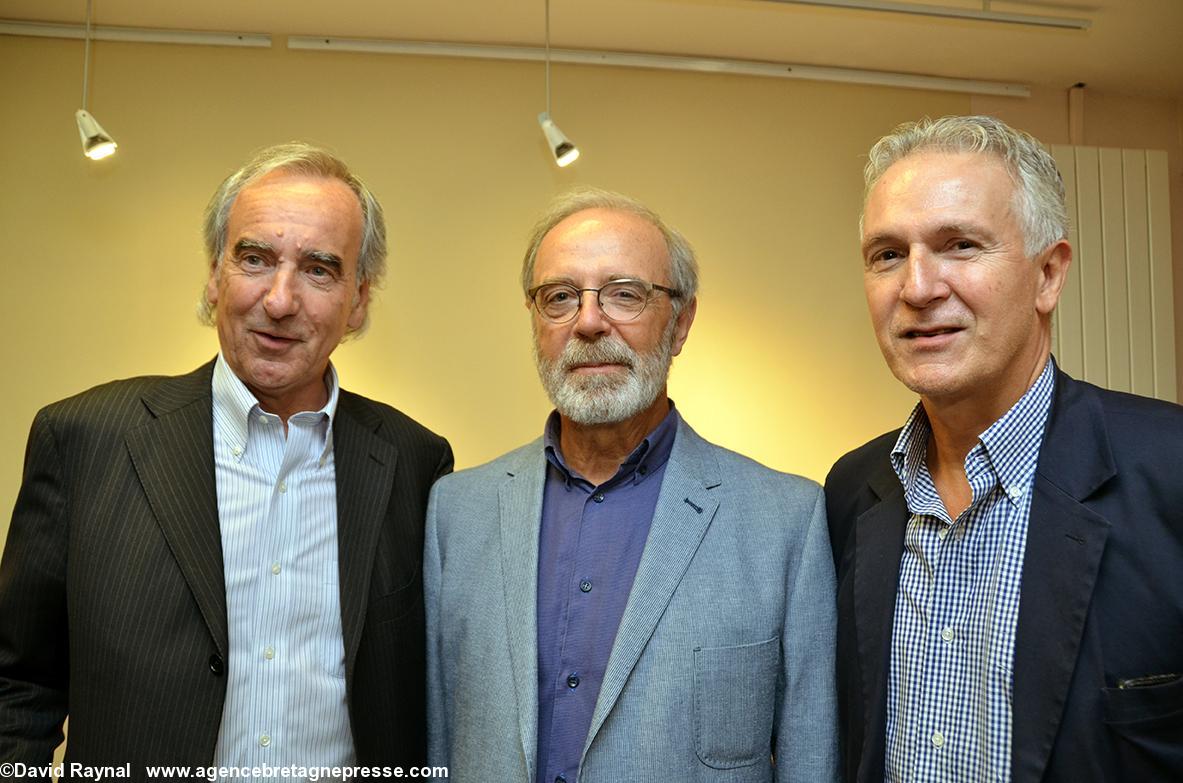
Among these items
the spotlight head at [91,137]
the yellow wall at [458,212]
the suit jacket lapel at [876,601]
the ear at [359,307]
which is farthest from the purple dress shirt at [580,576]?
the spotlight head at [91,137]

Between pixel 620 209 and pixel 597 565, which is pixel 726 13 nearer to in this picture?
pixel 620 209

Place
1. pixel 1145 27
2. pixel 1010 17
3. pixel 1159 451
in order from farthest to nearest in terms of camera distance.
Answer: pixel 1145 27 < pixel 1010 17 < pixel 1159 451

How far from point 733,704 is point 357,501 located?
0.85 meters

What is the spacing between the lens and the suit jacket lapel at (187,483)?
1683mm

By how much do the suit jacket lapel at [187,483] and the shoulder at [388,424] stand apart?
1.06 feet

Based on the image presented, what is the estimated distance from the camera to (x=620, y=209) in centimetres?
206

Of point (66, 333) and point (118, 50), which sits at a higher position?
point (118, 50)

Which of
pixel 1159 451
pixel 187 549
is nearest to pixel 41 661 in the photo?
pixel 187 549

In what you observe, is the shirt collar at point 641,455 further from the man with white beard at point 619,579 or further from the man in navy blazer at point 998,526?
the man in navy blazer at point 998,526

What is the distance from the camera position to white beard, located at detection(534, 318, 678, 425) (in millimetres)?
1896

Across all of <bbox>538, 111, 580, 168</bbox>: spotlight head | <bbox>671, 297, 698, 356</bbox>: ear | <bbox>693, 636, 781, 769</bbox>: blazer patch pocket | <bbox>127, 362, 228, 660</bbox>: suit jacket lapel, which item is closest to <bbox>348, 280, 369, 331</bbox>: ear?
<bbox>127, 362, 228, 660</bbox>: suit jacket lapel

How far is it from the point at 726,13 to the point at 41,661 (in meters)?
3.87

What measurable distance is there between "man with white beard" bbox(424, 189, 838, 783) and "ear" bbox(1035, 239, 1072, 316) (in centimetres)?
56

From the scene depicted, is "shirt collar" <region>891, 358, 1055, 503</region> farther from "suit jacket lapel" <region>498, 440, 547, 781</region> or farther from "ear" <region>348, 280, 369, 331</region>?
"ear" <region>348, 280, 369, 331</region>
